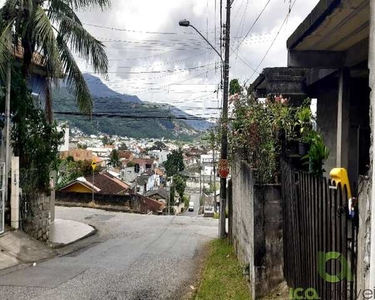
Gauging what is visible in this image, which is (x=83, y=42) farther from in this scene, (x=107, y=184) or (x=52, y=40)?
(x=107, y=184)

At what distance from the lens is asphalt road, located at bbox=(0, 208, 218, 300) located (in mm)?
7422

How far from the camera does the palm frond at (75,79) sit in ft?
41.1

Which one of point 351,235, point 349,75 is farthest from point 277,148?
point 351,235

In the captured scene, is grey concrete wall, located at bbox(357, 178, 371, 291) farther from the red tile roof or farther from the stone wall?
the red tile roof

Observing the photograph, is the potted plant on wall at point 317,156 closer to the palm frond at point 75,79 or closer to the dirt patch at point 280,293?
the dirt patch at point 280,293

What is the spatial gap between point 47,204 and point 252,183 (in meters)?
9.07

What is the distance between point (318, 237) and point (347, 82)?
3.42 metres

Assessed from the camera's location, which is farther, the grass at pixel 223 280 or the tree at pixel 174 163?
the tree at pixel 174 163

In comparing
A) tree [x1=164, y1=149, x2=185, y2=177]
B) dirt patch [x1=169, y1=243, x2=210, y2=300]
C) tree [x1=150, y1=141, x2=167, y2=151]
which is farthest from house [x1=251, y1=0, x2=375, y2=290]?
tree [x1=150, y1=141, x2=167, y2=151]

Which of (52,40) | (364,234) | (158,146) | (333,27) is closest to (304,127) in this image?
(333,27)

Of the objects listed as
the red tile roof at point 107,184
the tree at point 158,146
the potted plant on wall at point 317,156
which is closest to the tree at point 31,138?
the potted plant on wall at point 317,156

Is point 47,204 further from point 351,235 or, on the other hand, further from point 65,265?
point 351,235

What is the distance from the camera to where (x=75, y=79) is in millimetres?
13000

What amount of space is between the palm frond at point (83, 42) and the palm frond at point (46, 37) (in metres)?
0.90
